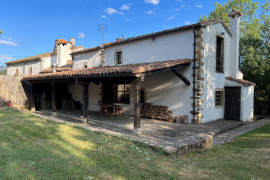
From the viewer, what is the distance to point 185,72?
872 centimetres

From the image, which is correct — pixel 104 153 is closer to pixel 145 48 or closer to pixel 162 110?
pixel 162 110

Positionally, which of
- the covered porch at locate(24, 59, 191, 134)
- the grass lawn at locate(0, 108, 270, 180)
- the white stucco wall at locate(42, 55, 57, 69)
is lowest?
the grass lawn at locate(0, 108, 270, 180)

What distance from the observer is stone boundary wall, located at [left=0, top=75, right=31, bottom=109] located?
40.2ft

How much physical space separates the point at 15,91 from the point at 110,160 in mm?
11681

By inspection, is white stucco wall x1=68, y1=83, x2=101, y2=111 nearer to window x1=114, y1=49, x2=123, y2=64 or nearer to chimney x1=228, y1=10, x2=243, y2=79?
window x1=114, y1=49, x2=123, y2=64

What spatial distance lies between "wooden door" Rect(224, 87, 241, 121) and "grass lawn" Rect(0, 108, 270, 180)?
14.9ft

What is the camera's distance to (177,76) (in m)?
8.96

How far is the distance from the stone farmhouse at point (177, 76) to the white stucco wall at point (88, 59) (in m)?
0.24

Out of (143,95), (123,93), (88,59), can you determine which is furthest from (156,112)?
(88,59)

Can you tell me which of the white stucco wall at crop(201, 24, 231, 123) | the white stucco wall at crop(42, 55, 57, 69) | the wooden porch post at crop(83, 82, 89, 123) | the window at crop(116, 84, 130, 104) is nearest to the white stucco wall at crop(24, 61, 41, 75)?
the white stucco wall at crop(42, 55, 57, 69)

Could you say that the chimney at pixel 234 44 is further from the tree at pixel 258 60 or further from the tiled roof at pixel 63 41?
the tiled roof at pixel 63 41

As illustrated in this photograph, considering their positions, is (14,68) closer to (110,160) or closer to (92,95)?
(92,95)

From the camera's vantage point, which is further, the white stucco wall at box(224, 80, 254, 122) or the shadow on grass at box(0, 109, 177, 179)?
the white stucco wall at box(224, 80, 254, 122)

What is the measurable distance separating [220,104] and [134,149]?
719 centimetres
